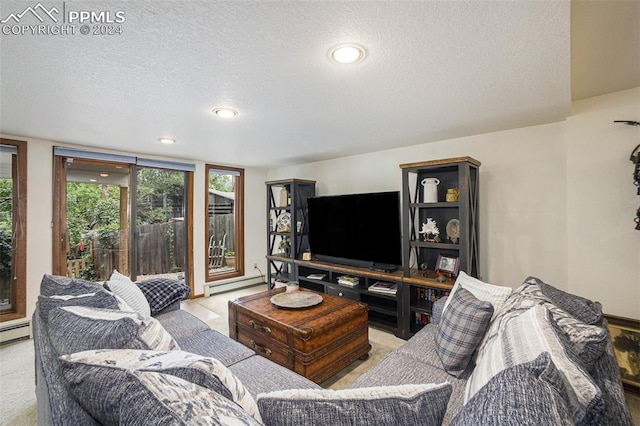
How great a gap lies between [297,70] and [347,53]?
338mm

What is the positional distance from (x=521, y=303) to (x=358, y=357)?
146 centimetres

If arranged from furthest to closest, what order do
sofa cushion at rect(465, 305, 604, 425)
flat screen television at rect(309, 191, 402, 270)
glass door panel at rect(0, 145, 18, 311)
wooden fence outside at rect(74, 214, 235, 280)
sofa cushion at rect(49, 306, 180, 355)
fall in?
wooden fence outside at rect(74, 214, 235, 280)
flat screen television at rect(309, 191, 402, 270)
glass door panel at rect(0, 145, 18, 311)
sofa cushion at rect(49, 306, 180, 355)
sofa cushion at rect(465, 305, 604, 425)

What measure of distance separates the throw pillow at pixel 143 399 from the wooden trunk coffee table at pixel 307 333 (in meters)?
1.37

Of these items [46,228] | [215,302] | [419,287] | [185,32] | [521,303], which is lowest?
[215,302]

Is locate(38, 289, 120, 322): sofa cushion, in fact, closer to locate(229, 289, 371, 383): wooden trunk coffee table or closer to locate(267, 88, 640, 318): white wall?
locate(229, 289, 371, 383): wooden trunk coffee table

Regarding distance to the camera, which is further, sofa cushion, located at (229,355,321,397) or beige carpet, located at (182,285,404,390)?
beige carpet, located at (182,285,404,390)

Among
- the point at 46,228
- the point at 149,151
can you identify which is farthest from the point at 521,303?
the point at 46,228

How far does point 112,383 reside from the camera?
0.71 metres

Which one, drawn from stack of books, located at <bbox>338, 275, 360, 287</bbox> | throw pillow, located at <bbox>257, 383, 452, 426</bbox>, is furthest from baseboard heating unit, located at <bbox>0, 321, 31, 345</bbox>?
throw pillow, located at <bbox>257, 383, 452, 426</bbox>

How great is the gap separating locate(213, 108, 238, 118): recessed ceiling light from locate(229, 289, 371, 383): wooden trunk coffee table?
1.73m

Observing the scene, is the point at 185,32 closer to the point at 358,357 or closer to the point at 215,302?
the point at 358,357

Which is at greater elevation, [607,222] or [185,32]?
[185,32]

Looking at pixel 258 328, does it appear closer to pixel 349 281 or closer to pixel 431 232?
pixel 349 281

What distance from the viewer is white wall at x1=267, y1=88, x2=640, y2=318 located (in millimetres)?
2256
